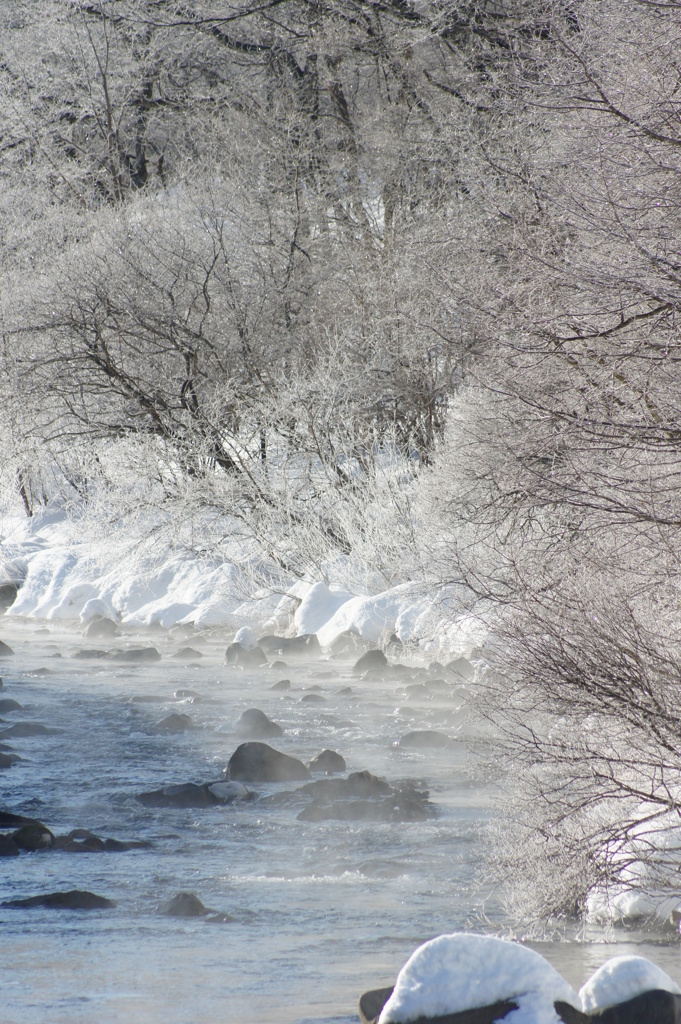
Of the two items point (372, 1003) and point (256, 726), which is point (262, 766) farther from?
point (372, 1003)

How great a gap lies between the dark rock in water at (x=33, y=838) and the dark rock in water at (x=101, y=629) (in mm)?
8203

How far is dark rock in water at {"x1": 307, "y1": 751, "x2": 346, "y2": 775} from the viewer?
7473 millimetres

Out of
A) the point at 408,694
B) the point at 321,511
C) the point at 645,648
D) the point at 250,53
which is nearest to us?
the point at 645,648

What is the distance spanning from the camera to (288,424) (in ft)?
47.9

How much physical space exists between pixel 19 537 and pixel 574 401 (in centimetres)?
1260

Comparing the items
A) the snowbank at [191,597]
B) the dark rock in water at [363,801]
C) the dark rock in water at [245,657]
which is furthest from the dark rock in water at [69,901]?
the dark rock in water at [245,657]

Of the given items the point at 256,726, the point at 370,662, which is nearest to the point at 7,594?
the point at 370,662

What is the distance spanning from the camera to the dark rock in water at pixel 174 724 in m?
8.76

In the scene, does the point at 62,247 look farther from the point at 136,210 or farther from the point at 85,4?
the point at 85,4

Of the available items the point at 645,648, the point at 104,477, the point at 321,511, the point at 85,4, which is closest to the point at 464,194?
the point at 321,511

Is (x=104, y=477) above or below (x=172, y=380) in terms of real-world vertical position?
below

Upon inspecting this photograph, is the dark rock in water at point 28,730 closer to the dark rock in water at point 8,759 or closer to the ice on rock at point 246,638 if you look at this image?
the dark rock in water at point 8,759

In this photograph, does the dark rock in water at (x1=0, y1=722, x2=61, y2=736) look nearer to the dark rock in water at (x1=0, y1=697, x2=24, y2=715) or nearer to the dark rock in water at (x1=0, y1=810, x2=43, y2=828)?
the dark rock in water at (x1=0, y1=697, x2=24, y2=715)

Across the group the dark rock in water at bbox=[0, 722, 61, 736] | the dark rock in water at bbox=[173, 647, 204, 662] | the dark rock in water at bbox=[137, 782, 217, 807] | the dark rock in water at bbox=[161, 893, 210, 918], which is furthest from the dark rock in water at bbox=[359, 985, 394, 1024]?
the dark rock in water at bbox=[173, 647, 204, 662]
